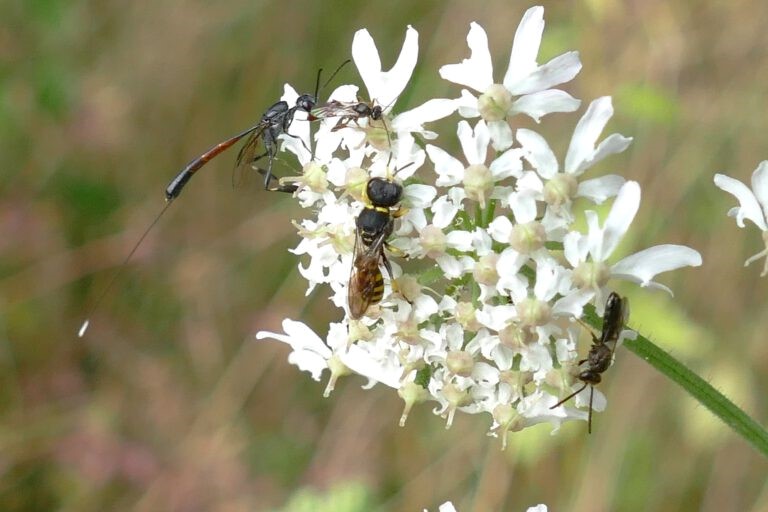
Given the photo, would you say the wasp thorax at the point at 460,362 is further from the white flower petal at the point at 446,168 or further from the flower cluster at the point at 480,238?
the white flower petal at the point at 446,168

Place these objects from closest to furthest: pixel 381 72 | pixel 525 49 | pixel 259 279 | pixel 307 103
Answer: pixel 525 49
pixel 381 72
pixel 307 103
pixel 259 279

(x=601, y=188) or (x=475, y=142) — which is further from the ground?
(x=475, y=142)


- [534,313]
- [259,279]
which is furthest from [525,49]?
[259,279]

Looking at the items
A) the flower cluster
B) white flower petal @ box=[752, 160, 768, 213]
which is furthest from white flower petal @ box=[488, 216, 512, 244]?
white flower petal @ box=[752, 160, 768, 213]

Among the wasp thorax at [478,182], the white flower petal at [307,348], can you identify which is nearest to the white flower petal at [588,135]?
the wasp thorax at [478,182]

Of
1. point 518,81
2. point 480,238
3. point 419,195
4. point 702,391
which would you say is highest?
point 518,81

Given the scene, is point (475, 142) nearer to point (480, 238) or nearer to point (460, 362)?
point (480, 238)

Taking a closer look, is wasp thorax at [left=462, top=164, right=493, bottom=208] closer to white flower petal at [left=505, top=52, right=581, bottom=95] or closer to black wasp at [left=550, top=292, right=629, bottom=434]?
white flower petal at [left=505, top=52, right=581, bottom=95]
